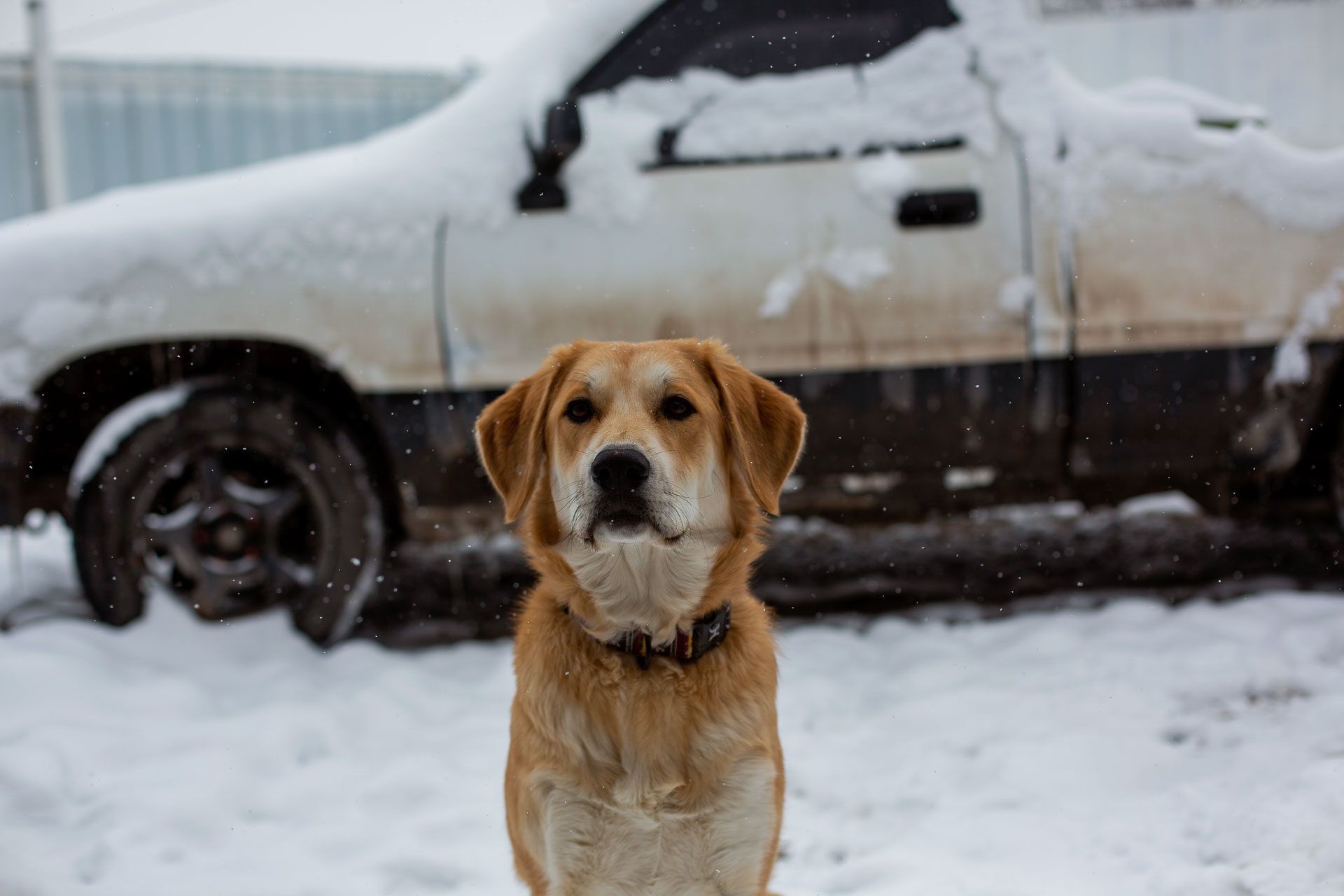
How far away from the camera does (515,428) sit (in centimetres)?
177

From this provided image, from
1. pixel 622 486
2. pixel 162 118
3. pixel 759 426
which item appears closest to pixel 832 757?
pixel 759 426

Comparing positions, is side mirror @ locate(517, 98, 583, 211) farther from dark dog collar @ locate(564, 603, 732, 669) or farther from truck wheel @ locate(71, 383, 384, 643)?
dark dog collar @ locate(564, 603, 732, 669)

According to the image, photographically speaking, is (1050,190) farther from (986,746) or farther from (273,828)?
(273,828)

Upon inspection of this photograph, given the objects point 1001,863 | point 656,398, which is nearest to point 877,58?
point 656,398

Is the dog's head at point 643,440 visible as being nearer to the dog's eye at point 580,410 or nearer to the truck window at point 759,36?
the dog's eye at point 580,410

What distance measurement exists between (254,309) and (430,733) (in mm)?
1449

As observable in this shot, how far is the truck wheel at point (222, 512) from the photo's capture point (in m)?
2.97

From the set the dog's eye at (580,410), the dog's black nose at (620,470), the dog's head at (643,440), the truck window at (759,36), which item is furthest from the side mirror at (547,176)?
the dog's black nose at (620,470)

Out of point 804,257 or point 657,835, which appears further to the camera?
point 804,257

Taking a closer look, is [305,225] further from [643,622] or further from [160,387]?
[643,622]

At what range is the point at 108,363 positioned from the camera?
311cm

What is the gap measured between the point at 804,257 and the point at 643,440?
1606 millimetres

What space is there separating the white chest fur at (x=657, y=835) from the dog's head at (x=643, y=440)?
1.35ft

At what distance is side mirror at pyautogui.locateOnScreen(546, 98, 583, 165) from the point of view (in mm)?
2928
